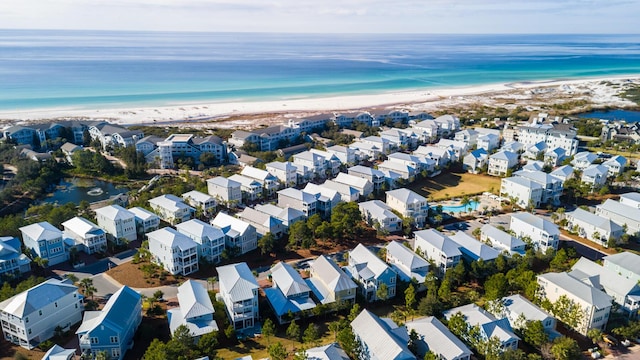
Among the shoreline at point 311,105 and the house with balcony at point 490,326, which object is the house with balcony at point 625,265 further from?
the shoreline at point 311,105

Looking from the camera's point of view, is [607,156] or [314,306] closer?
[314,306]

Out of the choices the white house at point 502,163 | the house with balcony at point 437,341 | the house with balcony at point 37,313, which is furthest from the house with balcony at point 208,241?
the white house at point 502,163

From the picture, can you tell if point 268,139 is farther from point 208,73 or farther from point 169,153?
point 208,73

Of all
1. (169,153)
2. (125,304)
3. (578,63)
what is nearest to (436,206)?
(125,304)

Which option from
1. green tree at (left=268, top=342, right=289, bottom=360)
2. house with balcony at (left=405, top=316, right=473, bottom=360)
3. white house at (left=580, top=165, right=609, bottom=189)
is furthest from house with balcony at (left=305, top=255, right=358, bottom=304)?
white house at (left=580, top=165, right=609, bottom=189)

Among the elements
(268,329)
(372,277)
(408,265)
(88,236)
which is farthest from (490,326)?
(88,236)

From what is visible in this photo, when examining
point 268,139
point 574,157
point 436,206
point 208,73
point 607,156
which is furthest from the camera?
point 208,73

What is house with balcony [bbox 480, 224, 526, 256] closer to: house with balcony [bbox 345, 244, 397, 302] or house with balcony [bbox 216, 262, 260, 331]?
house with balcony [bbox 345, 244, 397, 302]
